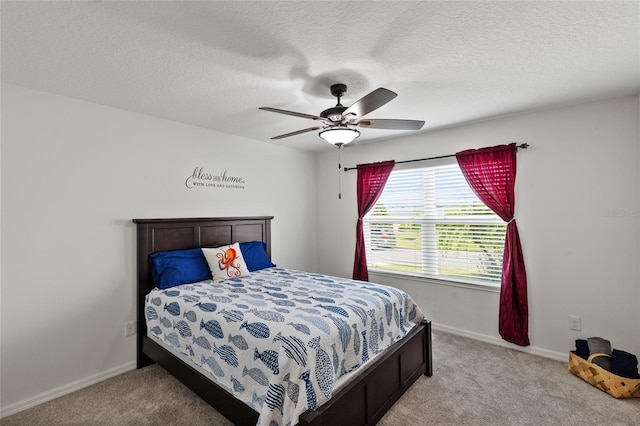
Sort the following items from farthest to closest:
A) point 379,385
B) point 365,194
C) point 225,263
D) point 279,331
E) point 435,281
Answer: point 365,194 → point 435,281 → point 225,263 → point 379,385 → point 279,331

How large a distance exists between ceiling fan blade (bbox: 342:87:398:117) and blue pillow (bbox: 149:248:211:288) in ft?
6.78

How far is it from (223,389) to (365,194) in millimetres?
2955

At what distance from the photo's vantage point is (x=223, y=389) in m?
1.91

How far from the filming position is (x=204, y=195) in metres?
3.43

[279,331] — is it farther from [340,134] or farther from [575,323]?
[575,323]

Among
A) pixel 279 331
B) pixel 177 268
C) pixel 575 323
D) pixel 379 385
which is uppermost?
pixel 177 268

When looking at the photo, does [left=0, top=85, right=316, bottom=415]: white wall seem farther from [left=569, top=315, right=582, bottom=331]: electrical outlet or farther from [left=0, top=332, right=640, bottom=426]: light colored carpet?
[left=569, top=315, right=582, bottom=331]: electrical outlet

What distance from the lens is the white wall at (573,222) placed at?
258cm

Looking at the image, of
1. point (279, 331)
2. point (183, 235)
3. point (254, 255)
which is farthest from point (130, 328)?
point (279, 331)

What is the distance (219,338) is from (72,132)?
7.10 feet

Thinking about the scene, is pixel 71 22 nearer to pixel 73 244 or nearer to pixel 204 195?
pixel 73 244

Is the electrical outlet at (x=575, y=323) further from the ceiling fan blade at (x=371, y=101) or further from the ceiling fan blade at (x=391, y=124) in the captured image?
the ceiling fan blade at (x=371, y=101)

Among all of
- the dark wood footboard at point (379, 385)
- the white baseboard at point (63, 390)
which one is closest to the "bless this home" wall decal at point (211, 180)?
the white baseboard at point (63, 390)

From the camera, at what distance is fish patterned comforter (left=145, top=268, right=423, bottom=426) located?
1.59 m
